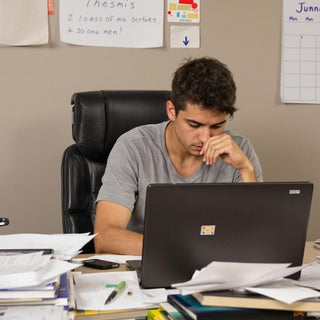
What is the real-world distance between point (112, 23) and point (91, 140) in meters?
0.71

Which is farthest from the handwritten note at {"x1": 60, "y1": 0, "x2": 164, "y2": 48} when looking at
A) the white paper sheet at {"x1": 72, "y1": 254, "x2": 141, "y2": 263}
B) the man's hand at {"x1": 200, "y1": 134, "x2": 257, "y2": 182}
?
the white paper sheet at {"x1": 72, "y1": 254, "x2": 141, "y2": 263}

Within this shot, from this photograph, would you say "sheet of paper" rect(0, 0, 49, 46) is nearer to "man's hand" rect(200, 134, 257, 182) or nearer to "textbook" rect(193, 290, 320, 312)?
"man's hand" rect(200, 134, 257, 182)

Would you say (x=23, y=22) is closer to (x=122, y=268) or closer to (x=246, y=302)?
(x=122, y=268)

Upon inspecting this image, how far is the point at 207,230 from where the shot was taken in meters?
1.12

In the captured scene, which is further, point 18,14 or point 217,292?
point 18,14

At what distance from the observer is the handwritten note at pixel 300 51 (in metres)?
2.67

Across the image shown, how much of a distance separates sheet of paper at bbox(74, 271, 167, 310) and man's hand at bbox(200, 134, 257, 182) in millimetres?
574

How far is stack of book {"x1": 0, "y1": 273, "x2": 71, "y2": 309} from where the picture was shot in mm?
999

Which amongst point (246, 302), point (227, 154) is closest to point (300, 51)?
point (227, 154)

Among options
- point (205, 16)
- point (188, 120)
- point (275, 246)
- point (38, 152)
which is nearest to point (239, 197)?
point (275, 246)

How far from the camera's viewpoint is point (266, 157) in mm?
2684

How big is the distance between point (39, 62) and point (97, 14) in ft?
1.04

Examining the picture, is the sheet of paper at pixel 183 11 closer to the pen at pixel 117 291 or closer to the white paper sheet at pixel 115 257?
the white paper sheet at pixel 115 257

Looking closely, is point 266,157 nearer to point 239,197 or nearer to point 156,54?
point 156,54
